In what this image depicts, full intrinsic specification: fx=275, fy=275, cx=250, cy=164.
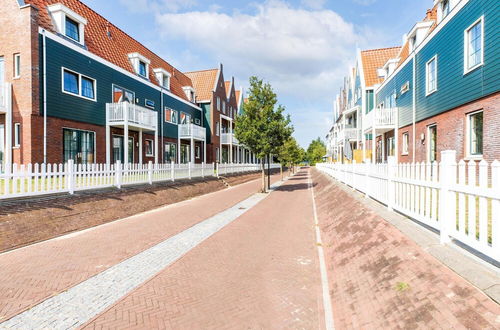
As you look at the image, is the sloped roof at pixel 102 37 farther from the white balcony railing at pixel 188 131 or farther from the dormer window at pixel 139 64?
the white balcony railing at pixel 188 131

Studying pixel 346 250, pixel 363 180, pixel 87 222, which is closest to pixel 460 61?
pixel 363 180

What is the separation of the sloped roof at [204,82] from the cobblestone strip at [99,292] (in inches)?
1055

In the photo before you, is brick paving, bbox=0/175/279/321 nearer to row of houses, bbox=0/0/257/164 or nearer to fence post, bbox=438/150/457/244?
fence post, bbox=438/150/457/244

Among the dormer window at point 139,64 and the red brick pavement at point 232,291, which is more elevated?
the dormer window at point 139,64

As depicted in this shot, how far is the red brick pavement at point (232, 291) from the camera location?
360cm

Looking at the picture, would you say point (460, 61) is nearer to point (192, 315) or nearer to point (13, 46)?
point (192, 315)

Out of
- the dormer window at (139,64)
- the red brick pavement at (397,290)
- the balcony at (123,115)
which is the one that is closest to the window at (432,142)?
the red brick pavement at (397,290)

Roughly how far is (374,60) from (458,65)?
1709 centimetres

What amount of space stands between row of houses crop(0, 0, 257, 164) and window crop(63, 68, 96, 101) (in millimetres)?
51

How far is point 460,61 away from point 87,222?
15.2 meters

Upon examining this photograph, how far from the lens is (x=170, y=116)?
24938 millimetres

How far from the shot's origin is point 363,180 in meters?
9.29

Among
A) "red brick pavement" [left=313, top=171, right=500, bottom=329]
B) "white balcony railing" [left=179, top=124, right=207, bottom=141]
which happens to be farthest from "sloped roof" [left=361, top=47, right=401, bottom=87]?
"red brick pavement" [left=313, top=171, right=500, bottom=329]

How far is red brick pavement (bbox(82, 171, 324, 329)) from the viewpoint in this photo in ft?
11.8
